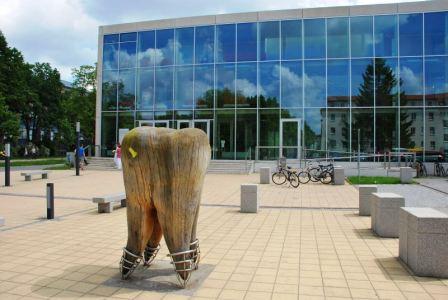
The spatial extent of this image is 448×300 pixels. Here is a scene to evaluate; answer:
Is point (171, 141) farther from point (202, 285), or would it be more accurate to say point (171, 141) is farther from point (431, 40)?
point (431, 40)

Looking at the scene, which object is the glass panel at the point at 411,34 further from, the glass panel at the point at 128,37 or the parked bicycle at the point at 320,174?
the glass panel at the point at 128,37

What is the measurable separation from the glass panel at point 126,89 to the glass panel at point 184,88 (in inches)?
147

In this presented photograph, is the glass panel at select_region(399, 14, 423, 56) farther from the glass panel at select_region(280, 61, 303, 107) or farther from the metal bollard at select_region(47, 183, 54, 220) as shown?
the metal bollard at select_region(47, 183, 54, 220)

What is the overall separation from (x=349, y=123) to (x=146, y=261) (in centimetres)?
2385

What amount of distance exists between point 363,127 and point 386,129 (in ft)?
4.73

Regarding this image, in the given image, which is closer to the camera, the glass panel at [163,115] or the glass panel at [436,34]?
the glass panel at [436,34]

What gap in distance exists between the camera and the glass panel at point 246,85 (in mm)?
29256

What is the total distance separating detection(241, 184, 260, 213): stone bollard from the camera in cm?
1071

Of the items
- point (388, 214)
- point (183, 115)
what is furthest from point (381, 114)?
point (388, 214)

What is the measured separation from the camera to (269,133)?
94.6 feet

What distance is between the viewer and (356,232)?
8211 millimetres

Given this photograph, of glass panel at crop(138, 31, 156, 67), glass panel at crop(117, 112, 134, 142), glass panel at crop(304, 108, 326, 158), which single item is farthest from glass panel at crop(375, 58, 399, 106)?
glass panel at crop(117, 112, 134, 142)

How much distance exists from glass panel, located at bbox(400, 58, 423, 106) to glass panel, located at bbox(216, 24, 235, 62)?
11.5 metres

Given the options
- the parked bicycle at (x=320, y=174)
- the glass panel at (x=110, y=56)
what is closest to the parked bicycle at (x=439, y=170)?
the parked bicycle at (x=320, y=174)
